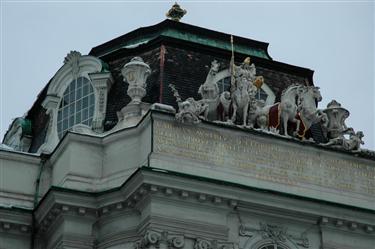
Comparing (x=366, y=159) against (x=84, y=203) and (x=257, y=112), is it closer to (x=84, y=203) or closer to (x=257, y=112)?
(x=257, y=112)

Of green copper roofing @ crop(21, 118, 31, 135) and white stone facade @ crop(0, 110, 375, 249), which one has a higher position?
green copper roofing @ crop(21, 118, 31, 135)

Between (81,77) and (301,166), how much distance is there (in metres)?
7.58

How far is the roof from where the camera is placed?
36.3 metres

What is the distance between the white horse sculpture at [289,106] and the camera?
33312 mm

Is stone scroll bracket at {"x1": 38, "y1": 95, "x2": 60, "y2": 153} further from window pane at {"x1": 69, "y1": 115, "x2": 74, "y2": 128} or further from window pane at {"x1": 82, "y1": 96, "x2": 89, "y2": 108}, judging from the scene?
window pane at {"x1": 82, "y1": 96, "x2": 89, "y2": 108}

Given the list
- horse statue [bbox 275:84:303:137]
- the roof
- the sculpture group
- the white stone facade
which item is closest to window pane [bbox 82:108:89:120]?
the white stone facade

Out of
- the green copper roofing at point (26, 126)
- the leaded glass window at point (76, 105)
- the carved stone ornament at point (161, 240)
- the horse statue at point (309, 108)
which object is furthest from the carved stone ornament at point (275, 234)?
the green copper roofing at point (26, 126)

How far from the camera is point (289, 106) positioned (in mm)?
33469

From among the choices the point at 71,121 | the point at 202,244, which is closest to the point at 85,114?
the point at 71,121

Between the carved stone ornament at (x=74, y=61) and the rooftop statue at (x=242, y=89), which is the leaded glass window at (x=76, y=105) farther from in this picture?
the rooftop statue at (x=242, y=89)

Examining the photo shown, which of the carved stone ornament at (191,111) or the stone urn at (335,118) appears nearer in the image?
the carved stone ornament at (191,111)

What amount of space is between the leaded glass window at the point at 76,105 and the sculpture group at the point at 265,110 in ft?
9.98

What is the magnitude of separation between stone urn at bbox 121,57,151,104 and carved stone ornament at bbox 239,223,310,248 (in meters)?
A: 5.02

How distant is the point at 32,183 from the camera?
33.5 metres
